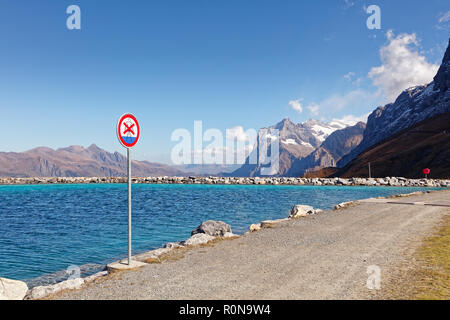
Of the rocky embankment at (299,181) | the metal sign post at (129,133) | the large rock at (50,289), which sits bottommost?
the rocky embankment at (299,181)

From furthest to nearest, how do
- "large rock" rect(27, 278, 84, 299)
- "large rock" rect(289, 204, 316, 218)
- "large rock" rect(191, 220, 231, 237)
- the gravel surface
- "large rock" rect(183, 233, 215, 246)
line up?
"large rock" rect(289, 204, 316, 218), "large rock" rect(191, 220, 231, 237), "large rock" rect(183, 233, 215, 246), "large rock" rect(27, 278, 84, 299), the gravel surface

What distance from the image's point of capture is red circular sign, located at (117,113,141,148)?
10.4 m

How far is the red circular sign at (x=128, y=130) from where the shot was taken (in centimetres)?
1039

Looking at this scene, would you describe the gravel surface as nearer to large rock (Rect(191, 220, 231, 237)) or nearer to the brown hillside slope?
large rock (Rect(191, 220, 231, 237))

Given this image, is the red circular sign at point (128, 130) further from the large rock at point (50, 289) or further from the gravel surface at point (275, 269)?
the large rock at point (50, 289)

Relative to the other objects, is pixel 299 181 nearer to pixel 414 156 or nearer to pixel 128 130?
pixel 414 156

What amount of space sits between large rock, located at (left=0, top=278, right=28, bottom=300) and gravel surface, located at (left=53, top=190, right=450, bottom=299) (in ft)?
4.45

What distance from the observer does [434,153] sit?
4906 inches

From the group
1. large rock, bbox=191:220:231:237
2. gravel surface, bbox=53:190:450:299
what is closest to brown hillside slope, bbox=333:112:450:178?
gravel surface, bbox=53:190:450:299

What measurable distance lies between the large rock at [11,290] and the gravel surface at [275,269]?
1357 millimetres

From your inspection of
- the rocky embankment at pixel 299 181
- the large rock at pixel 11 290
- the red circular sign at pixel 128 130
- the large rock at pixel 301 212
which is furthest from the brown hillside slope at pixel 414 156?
the large rock at pixel 11 290

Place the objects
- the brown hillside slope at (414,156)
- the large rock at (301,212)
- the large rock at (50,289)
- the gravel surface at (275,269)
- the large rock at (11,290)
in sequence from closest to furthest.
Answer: the gravel surface at (275,269), the large rock at (11,290), the large rock at (50,289), the large rock at (301,212), the brown hillside slope at (414,156)
